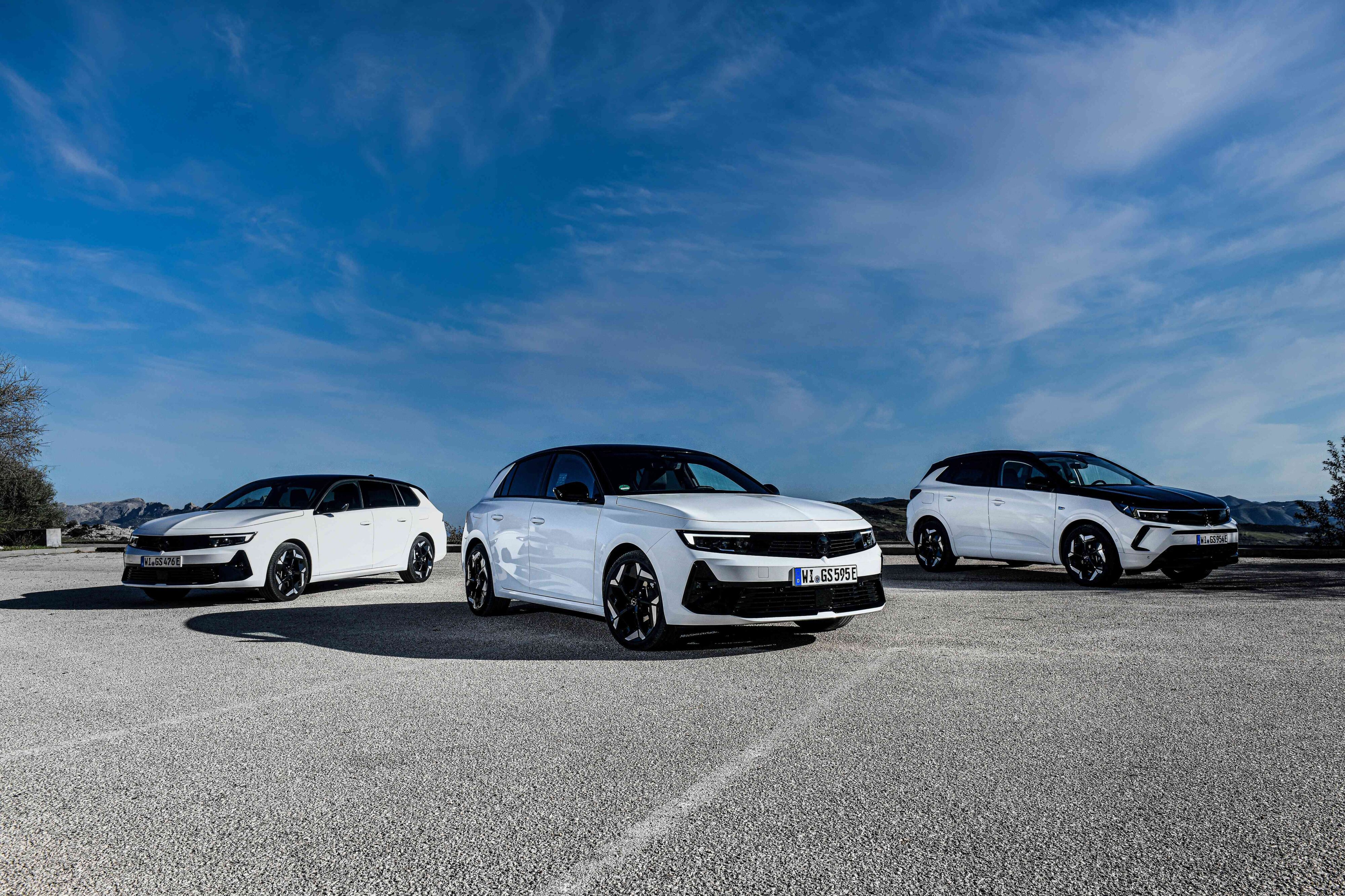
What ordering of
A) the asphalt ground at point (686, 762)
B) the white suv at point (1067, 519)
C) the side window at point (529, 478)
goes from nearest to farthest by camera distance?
1. the asphalt ground at point (686, 762)
2. the side window at point (529, 478)
3. the white suv at point (1067, 519)

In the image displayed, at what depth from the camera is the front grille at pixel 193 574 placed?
11.1 m

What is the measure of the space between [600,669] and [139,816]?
344 centimetres

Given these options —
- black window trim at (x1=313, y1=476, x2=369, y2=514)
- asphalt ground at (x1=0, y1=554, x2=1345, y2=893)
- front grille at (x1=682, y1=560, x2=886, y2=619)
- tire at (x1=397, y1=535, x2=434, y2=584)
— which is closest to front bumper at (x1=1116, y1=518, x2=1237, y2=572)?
asphalt ground at (x1=0, y1=554, x2=1345, y2=893)

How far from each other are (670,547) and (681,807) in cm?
352

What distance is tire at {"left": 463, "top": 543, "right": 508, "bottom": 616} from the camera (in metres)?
9.93

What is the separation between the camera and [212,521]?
11.5 m

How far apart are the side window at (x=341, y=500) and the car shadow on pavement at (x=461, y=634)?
1.76 metres

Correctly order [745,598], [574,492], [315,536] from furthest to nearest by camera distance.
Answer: [315,536] → [574,492] → [745,598]

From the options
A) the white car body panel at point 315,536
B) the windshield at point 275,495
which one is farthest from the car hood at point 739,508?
the windshield at point 275,495

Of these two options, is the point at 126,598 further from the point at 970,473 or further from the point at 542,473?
the point at 970,473

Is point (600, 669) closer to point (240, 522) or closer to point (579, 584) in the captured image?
point (579, 584)

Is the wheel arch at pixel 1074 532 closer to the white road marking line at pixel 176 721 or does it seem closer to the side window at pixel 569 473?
the side window at pixel 569 473

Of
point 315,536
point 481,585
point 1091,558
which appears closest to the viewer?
point 481,585

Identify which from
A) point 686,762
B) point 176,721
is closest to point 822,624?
point 686,762
